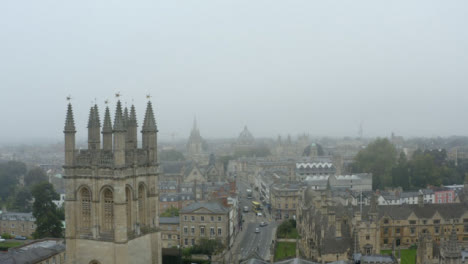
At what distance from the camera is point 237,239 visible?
73.1 metres

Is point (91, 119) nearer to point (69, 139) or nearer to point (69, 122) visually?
point (69, 122)

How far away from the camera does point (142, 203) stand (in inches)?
1212

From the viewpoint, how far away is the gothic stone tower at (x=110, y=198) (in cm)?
2812

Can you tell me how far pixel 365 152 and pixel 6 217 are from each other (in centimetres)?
9924

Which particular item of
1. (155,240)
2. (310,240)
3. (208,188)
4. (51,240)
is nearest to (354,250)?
(310,240)

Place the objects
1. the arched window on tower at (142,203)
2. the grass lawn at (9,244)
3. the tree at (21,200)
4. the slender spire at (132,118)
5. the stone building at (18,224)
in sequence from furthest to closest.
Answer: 1. the tree at (21,200)
2. the stone building at (18,224)
3. the grass lawn at (9,244)
4. the slender spire at (132,118)
5. the arched window on tower at (142,203)

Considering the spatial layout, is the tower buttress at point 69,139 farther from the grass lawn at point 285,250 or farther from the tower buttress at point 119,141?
the grass lawn at point 285,250

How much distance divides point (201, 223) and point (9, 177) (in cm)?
7957

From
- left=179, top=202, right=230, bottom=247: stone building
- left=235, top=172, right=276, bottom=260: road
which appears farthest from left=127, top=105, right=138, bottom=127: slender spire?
left=179, top=202, right=230, bottom=247: stone building

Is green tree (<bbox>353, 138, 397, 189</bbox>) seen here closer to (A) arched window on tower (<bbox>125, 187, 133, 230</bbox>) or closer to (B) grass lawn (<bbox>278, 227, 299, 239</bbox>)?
(B) grass lawn (<bbox>278, 227, 299, 239</bbox>)

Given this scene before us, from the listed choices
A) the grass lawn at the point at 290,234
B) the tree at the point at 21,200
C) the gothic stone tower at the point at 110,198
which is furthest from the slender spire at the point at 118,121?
the tree at the point at 21,200

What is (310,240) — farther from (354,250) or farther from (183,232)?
(183,232)

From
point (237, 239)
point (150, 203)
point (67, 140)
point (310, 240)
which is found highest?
point (67, 140)

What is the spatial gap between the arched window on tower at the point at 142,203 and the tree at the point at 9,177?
9992 cm
